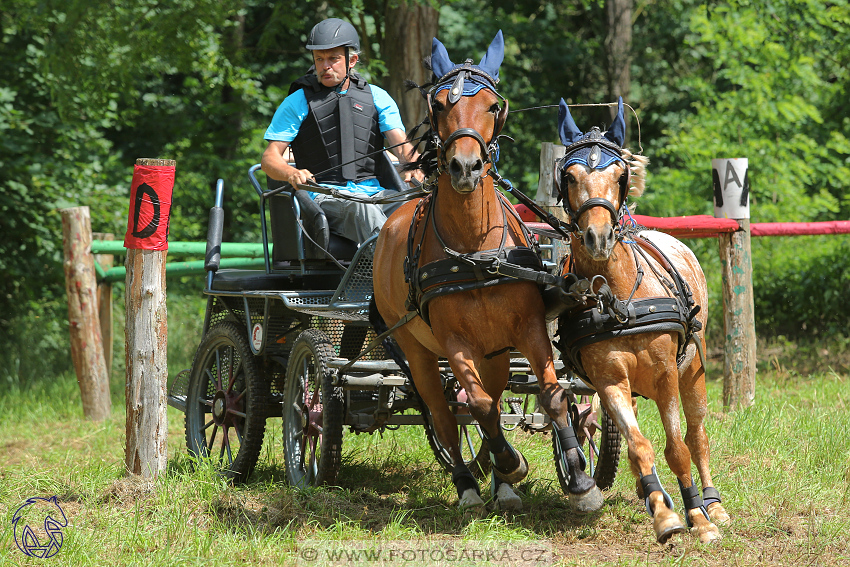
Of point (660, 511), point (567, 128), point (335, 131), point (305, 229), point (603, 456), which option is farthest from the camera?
point (335, 131)

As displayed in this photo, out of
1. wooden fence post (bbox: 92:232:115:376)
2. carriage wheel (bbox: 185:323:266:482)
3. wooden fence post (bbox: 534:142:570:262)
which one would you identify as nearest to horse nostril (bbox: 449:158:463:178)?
wooden fence post (bbox: 534:142:570:262)

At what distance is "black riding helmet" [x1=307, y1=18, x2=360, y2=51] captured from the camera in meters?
5.24

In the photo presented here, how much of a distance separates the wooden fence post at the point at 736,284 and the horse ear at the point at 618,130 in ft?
9.98

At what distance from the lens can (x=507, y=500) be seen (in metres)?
3.97

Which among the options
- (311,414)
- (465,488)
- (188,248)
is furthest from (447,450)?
(188,248)

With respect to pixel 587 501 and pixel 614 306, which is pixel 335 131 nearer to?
pixel 614 306

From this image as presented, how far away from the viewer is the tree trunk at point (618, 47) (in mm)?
14008

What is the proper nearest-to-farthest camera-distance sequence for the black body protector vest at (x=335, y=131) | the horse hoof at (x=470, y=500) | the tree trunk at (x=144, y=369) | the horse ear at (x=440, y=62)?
1. the horse ear at (x=440, y=62)
2. the horse hoof at (x=470, y=500)
3. the tree trunk at (x=144, y=369)
4. the black body protector vest at (x=335, y=131)

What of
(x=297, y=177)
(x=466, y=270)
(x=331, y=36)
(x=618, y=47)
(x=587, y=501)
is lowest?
(x=587, y=501)

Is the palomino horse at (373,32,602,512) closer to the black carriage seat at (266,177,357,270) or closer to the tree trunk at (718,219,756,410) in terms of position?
the black carriage seat at (266,177,357,270)

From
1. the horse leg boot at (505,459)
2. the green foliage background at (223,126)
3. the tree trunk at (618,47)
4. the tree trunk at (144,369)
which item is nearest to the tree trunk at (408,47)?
the green foliage background at (223,126)

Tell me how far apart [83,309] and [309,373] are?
4.00 m

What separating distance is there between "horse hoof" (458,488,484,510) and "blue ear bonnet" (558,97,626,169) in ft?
5.35

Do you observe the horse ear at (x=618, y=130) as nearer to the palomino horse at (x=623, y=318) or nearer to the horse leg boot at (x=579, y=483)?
the palomino horse at (x=623, y=318)
